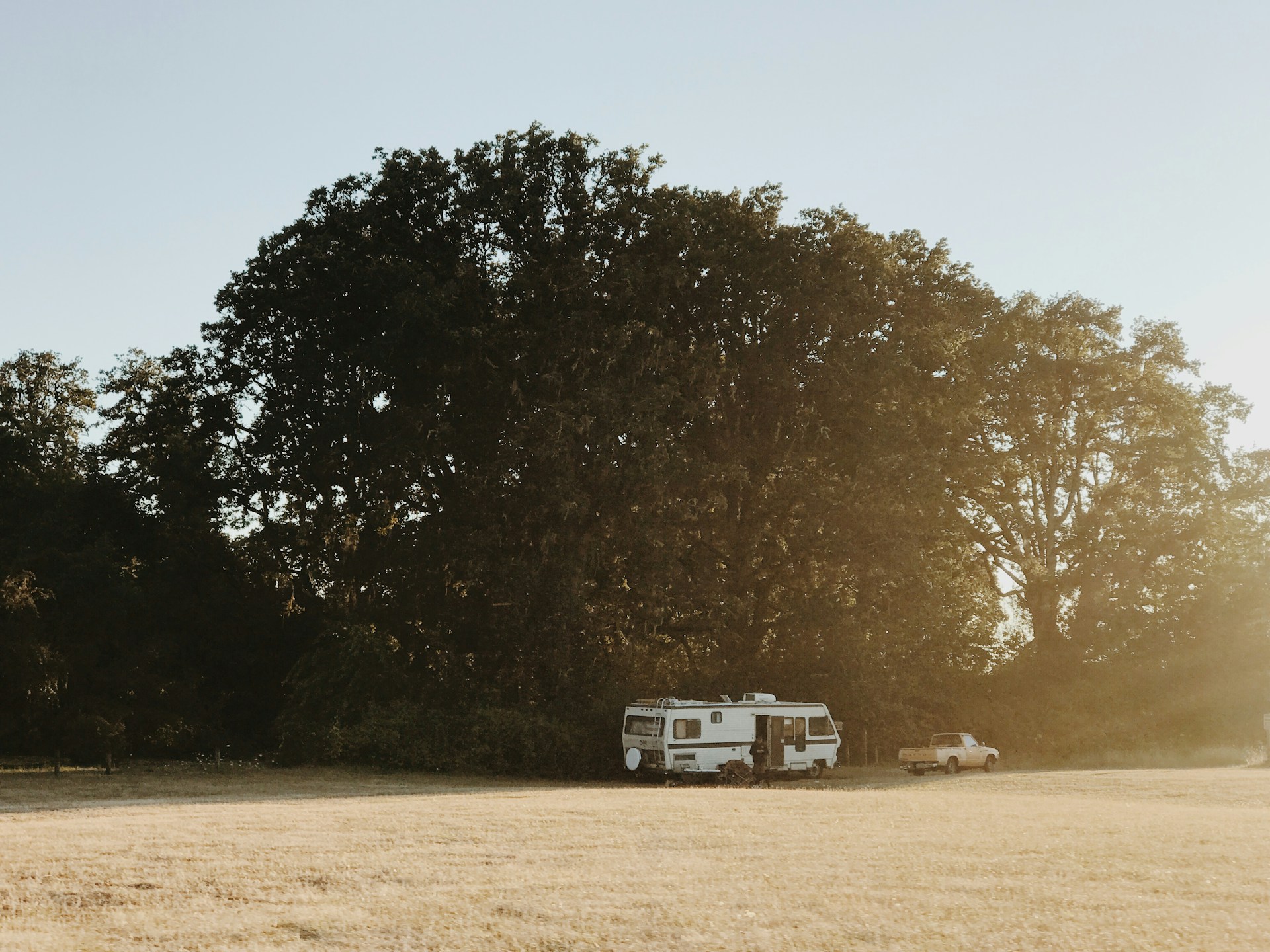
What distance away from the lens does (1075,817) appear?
19.2 metres

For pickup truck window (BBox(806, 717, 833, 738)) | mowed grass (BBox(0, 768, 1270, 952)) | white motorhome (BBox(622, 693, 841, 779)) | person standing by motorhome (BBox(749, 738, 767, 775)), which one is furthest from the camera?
pickup truck window (BBox(806, 717, 833, 738))

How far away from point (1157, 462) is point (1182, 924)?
41.8 m

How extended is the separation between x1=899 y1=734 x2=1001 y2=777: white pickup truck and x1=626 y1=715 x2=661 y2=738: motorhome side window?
30.8ft

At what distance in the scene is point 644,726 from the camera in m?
32.4

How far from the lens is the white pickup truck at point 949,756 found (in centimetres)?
3741

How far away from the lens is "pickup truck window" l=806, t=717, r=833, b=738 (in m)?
→ 34.4

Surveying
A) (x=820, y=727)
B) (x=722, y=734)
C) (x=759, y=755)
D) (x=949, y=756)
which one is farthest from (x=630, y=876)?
(x=949, y=756)

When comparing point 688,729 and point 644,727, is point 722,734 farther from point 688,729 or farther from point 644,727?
point 644,727

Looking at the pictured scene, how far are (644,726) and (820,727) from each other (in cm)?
551

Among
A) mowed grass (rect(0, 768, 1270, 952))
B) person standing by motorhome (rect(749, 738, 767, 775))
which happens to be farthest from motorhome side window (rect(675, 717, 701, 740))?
mowed grass (rect(0, 768, 1270, 952))

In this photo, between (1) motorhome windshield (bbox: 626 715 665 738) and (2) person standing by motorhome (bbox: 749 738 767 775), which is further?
(2) person standing by motorhome (bbox: 749 738 767 775)

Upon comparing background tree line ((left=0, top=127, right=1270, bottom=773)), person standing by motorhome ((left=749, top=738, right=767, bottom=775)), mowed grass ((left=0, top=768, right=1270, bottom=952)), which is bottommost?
mowed grass ((left=0, top=768, right=1270, bottom=952))

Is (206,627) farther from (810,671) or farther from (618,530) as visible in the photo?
(810,671)

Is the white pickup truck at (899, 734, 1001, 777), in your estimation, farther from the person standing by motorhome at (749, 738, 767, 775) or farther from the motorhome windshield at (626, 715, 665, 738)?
the motorhome windshield at (626, 715, 665, 738)
